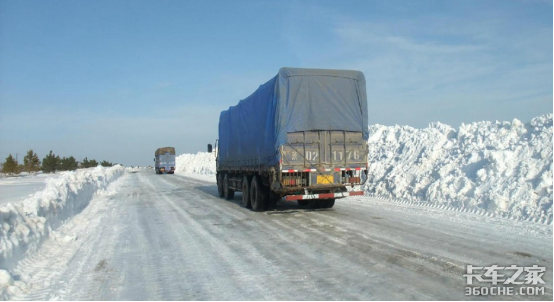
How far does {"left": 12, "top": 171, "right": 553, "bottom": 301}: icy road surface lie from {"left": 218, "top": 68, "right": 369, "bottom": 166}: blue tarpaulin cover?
2.44 metres

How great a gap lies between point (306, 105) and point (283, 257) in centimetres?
560

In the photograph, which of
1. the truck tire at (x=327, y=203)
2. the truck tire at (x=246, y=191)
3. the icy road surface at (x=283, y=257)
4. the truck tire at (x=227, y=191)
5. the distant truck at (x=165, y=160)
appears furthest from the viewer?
the distant truck at (x=165, y=160)

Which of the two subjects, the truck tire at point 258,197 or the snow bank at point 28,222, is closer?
the snow bank at point 28,222

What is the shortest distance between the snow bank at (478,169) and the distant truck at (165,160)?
4450cm

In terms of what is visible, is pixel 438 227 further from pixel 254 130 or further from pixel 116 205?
pixel 116 205

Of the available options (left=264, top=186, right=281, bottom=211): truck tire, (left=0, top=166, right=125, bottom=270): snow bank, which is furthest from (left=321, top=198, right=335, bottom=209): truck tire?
(left=0, top=166, right=125, bottom=270): snow bank

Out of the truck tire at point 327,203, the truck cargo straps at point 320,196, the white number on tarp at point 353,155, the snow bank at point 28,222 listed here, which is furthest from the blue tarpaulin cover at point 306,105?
the snow bank at point 28,222

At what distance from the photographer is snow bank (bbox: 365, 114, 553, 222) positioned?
419 inches

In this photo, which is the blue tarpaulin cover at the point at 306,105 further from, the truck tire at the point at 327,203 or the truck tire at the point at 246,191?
the truck tire at the point at 327,203

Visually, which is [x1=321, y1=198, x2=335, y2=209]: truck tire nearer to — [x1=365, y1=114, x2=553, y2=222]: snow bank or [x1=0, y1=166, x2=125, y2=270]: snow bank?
[x1=365, y1=114, x2=553, y2=222]: snow bank

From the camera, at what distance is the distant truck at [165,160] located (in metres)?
59.2

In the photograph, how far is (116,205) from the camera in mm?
16406

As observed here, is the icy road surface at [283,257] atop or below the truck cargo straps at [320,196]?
below

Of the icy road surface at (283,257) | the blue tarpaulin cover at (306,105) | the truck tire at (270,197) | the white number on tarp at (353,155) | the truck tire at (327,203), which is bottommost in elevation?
the icy road surface at (283,257)
